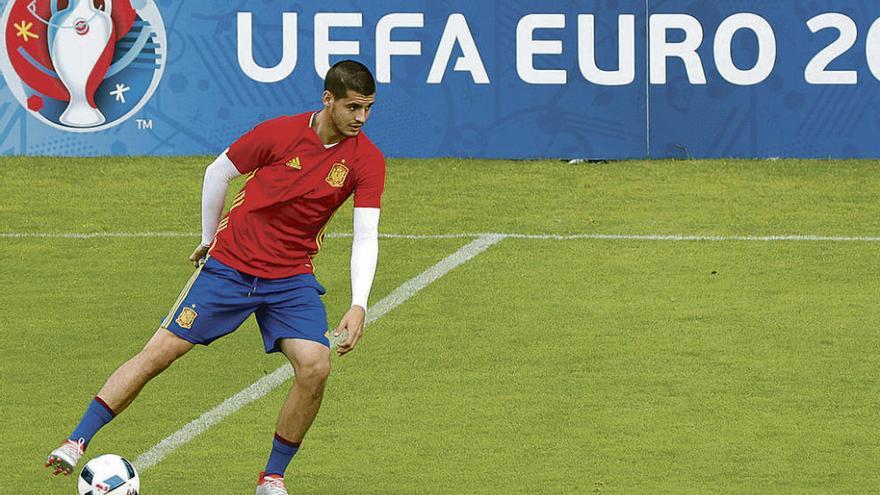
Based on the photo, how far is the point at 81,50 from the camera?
17.4m

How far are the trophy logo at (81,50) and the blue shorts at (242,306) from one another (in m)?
9.86

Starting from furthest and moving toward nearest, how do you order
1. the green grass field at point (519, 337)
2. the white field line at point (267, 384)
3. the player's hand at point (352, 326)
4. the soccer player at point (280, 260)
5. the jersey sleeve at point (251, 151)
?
the white field line at point (267, 384)
the green grass field at point (519, 337)
the jersey sleeve at point (251, 151)
the soccer player at point (280, 260)
the player's hand at point (352, 326)

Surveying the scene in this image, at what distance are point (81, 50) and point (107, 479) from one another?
10.5 meters

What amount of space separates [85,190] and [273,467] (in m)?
9.33

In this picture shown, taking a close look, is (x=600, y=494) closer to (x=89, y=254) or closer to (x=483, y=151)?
(x=89, y=254)

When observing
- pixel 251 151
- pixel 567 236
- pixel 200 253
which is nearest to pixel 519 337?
pixel 567 236

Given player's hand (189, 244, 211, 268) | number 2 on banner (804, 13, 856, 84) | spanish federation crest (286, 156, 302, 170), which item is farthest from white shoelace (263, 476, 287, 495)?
number 2 on banner (804, 13, 856, 84)

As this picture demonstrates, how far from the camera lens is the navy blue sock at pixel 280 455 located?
25.8ft

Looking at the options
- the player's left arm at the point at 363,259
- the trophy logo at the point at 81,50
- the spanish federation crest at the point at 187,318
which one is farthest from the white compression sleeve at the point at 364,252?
the trophy logo at the point at 81,50

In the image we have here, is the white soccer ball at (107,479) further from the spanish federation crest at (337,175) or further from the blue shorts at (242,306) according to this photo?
the spanish federation crest at (337,175)

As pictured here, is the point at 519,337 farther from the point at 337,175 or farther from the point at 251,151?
the point at 251,151

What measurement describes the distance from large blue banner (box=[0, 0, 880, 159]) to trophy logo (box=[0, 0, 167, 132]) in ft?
0.04

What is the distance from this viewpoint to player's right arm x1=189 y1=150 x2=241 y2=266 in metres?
7.87

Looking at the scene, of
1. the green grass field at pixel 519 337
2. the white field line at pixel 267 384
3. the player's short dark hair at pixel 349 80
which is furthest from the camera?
the white field line at pixel 267 384
